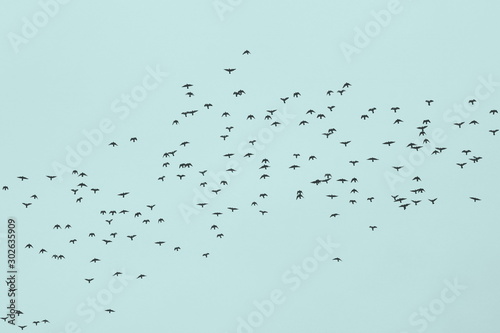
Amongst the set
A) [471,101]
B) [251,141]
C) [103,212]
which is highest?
[103,212]

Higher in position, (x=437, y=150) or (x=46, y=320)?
(x=46, y=320)

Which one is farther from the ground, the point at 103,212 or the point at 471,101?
the point at 103,212

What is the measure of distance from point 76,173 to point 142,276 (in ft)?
69.8

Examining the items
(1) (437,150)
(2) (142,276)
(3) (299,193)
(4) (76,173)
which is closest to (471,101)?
(1) (437,150)

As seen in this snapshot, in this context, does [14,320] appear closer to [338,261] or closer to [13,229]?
[13,229]

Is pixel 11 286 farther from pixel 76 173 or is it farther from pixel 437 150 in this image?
pixel 437 150

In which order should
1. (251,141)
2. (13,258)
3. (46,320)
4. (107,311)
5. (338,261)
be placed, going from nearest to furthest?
(251,141)
(13,258)
(46,320)
(107,311)
(338,261)

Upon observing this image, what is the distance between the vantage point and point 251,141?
71000 millimetres

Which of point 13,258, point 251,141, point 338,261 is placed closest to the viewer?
point 251,141

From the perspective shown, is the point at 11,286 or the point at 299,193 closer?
the point at 299,193

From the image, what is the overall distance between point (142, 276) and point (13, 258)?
806 inches

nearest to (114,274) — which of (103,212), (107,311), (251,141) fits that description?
(103,212)

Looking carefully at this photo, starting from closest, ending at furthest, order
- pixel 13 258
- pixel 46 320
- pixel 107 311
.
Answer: pixel 13 258
pixel 46 320
pixel 107 311

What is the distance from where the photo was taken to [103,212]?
8106 centimetres
